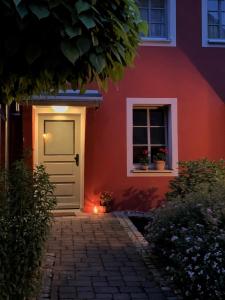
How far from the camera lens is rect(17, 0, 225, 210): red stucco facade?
34.8 ft

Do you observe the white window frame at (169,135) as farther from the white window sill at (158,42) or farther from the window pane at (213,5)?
the window pane at (213,5)

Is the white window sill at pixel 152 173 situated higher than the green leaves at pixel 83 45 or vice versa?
the green leaves at pixel 83 45

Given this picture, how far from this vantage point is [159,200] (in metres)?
10.8

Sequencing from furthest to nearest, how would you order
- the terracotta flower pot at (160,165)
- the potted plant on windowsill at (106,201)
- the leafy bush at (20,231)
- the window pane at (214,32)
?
the window pane at (214,32)
the terracotta flower pot at (160,165)
the potted plant on windowsill at (106,201)
the leafy bush at (20,231)

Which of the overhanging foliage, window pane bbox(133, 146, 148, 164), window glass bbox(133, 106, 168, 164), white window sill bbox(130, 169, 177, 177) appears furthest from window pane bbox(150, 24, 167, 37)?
the overhanging foliage

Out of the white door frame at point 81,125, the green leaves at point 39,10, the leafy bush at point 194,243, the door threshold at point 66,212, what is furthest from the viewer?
the white door frame at point 81,125

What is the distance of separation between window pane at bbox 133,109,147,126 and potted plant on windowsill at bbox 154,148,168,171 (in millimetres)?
723

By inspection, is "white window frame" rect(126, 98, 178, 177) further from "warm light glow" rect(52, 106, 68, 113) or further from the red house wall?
"warm light glow" rect(52, 106, 68, 113)

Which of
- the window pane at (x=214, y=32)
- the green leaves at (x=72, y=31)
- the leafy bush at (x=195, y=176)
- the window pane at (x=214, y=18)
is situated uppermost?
the window pane at (x=214, y=18)

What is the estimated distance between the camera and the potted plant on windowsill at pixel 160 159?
10734 millimetres

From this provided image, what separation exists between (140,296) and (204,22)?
742 centimetres

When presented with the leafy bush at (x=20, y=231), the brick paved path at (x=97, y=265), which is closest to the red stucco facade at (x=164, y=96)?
the brick paved path at (x=97, y=265)

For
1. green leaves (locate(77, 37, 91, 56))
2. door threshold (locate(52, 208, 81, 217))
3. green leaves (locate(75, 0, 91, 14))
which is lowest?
door threshold (locate(52, 208, 81, 217))

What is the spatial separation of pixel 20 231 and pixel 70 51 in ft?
7.16
